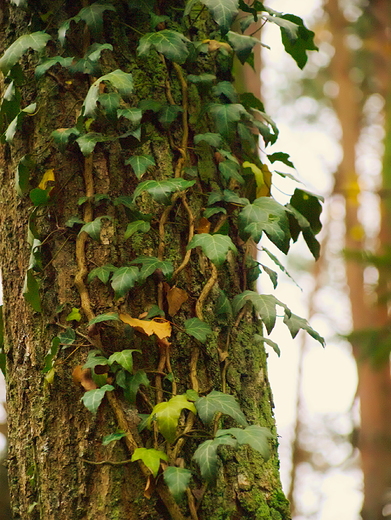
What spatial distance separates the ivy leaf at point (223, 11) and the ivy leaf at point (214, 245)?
1.52 feet

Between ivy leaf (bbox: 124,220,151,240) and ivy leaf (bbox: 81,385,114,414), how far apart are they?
34 centimetres

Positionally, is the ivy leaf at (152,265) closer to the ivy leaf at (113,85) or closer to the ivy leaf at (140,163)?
the ivy leaf at (140,163)

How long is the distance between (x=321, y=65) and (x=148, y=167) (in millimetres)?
9720

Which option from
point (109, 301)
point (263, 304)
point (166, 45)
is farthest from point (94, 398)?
point (166, 45)

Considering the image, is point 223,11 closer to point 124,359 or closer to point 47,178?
point 47,178

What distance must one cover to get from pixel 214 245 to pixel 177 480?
49cm

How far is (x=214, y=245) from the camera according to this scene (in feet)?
3.95

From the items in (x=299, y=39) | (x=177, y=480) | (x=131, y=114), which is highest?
(x=299, y=39)

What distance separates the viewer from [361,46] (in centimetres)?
931

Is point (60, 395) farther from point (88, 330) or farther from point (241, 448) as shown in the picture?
point (241, 448)

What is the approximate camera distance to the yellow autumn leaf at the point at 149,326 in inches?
46.1

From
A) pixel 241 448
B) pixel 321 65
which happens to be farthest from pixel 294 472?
pixel 241 448

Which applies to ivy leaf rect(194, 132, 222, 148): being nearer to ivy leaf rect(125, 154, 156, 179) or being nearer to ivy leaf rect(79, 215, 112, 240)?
ivy leaf rect(125, 154, 156, 179)

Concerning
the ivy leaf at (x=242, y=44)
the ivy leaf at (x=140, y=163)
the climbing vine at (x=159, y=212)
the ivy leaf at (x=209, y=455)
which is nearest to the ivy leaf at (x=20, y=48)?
the climbing vine at (x=159, y=212)
